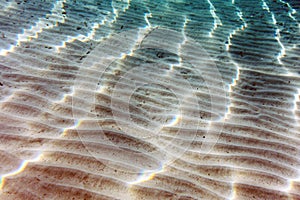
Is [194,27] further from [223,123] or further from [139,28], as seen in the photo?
[223,123]

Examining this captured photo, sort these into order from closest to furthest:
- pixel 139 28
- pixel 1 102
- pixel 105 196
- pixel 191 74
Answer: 1. pixel 105 196
2. pixel 1 102
3. pixel 191 74
4. pixel 139 28

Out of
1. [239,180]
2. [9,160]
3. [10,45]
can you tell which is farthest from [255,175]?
[10,45]

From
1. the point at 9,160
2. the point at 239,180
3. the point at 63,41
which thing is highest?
the point at 63,41

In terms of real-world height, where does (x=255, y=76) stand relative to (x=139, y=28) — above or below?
below

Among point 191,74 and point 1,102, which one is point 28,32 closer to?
point 1,102

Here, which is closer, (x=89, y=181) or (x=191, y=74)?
(x=89, y=181)

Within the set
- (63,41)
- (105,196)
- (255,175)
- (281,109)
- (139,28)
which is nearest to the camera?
(105,196)

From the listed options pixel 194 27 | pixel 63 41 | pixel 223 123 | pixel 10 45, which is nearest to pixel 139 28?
pixel 194 27
